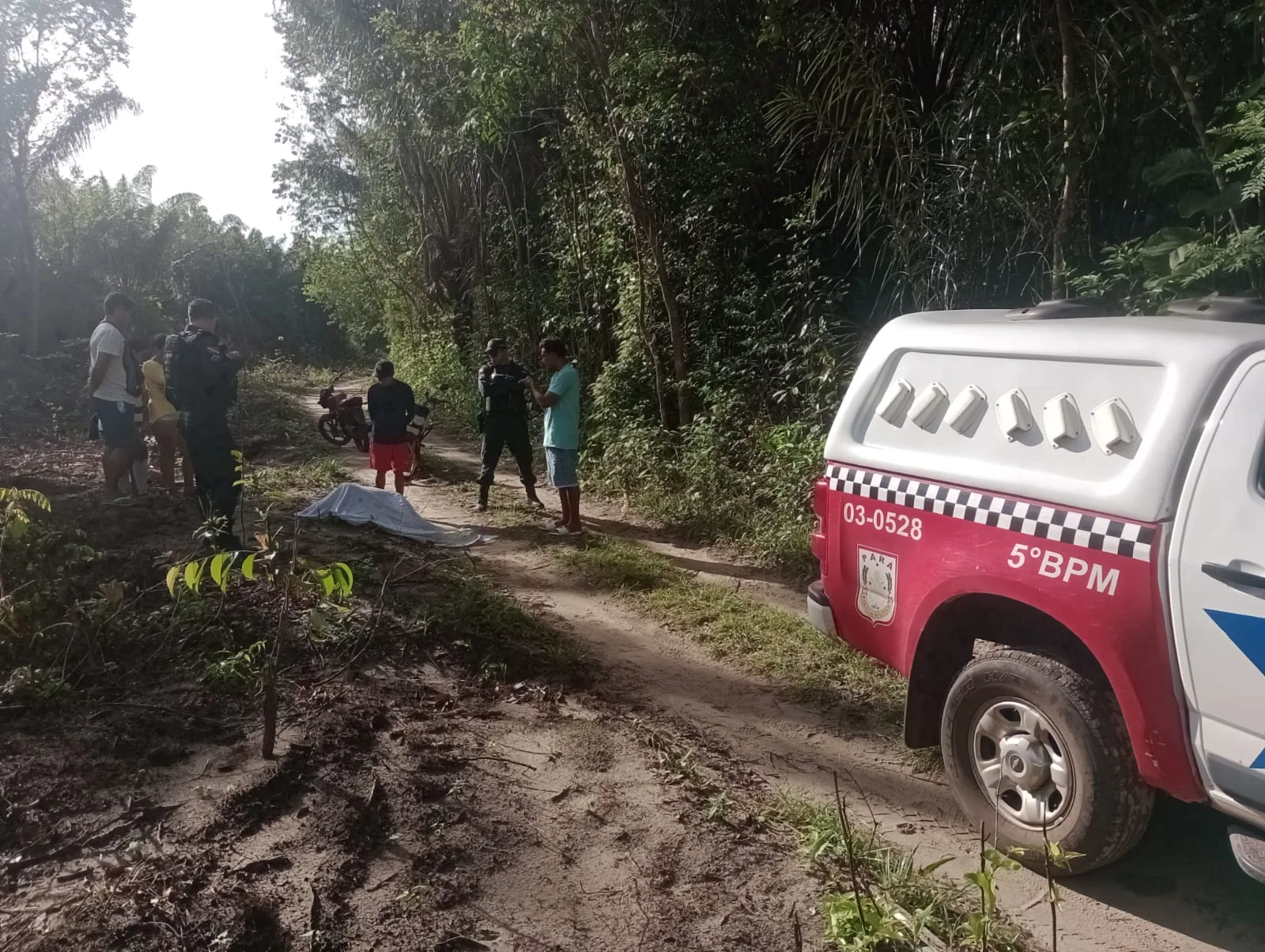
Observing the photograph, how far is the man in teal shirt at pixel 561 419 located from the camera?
8.00 m

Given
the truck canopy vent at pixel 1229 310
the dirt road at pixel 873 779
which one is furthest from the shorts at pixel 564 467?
the truck canopy vent at pixel 1229 310

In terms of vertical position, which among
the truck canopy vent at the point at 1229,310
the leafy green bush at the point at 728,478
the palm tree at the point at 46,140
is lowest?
the leafy green bush at the point at 728,478

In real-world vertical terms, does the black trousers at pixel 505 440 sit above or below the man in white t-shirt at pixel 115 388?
below

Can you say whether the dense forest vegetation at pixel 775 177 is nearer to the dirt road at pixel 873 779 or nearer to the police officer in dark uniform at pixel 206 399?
the dirt road at pixel 873 779

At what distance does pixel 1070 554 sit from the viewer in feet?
9.34

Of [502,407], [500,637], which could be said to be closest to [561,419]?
[502,407]

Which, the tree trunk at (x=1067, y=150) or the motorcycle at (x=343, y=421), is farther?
the motorcycle at (x=343, y=421)

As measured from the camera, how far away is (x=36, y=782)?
3484 mm

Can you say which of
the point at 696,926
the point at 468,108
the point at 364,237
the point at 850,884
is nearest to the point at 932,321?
the point at 850,884

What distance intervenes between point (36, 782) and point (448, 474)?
8.12 m

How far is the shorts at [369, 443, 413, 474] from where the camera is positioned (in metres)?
9.00

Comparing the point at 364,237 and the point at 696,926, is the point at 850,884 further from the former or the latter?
the point at 364,237

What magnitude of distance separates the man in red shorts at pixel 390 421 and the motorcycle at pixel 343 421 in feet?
15.5

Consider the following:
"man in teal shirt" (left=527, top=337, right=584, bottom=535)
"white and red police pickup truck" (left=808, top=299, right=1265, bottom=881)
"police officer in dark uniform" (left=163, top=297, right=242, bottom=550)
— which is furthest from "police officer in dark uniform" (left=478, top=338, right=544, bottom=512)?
"white and red police pickup truck" (left=808, top=299, right=1265, bottom=881)
